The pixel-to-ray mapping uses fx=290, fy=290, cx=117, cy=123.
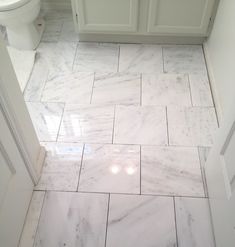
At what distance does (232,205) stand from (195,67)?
1.27 metres

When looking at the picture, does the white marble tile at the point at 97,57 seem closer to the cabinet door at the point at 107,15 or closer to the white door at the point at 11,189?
the cabinet door at the point at 107,15

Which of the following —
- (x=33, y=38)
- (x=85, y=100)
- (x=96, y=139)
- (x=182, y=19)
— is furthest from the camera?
(x=33, y=38)

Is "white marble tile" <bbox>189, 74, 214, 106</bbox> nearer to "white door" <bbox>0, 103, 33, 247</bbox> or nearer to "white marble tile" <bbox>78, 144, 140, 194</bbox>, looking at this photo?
"white marble tile" <bbox>78, 144, 140, 194</bbox>

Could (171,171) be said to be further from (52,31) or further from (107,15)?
(52,31)

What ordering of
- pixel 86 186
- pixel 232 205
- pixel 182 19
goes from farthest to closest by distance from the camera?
pixel 182 19 → pixel 86 186 → pixel 232 205

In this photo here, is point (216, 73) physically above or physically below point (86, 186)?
above

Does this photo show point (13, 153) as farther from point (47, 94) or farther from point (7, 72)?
point (47, 94)

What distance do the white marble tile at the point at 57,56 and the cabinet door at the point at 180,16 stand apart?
2.10ft

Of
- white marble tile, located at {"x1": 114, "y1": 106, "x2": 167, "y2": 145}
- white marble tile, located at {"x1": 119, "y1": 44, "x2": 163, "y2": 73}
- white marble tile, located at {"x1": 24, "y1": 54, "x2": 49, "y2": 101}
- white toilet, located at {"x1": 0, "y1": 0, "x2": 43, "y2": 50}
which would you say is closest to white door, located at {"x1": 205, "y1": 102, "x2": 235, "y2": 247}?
white marble tile, located at {"x1": 114, "y1": 106, "x2": 167, "y2": 145}

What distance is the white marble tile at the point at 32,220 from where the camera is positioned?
Result: 1.35 metres

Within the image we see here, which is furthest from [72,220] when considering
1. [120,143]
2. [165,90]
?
[165,90]

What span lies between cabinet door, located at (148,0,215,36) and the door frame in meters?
1.22

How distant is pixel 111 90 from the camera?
2.01 metres

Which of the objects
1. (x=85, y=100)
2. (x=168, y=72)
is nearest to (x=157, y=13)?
(x=168, y=72)
